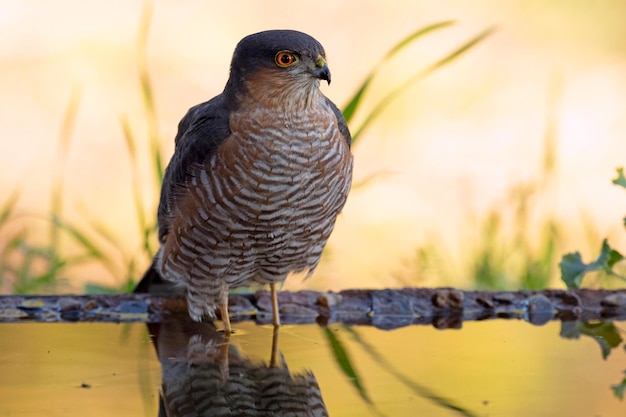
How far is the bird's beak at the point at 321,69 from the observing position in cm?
333

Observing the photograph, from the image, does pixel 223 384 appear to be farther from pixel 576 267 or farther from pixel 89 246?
pixel 89 246

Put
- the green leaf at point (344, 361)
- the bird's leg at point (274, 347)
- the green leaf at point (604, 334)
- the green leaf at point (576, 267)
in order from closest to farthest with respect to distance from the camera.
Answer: the green leaf at point (344, 361) → the bird's leg at point (274, 347) → the green leaf at point (604, 334) → the green leaf at point (576, 267)

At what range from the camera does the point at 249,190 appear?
3.40 meters

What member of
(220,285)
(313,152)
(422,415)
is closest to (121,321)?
(220,285)

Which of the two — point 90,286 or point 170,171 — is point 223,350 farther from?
point 90,286

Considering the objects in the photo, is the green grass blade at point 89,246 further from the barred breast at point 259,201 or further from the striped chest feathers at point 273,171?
the striped chest feathers at point 273,171

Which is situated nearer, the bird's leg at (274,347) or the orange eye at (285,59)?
the bird's leg at (274,347)

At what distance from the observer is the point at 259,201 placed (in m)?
3.41

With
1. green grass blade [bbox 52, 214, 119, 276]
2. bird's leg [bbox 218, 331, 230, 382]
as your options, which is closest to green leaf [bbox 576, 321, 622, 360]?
bird's leg [bbox 218, 331, 230, 382]

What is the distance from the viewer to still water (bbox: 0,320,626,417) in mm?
2404

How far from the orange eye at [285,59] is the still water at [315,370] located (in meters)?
0.89

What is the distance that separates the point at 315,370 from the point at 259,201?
0.78m

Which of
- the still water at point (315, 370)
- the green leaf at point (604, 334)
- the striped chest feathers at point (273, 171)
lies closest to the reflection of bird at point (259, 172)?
the striped chest feathers at point (273, 171)

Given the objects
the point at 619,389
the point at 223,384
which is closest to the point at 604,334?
the point at 619,389
